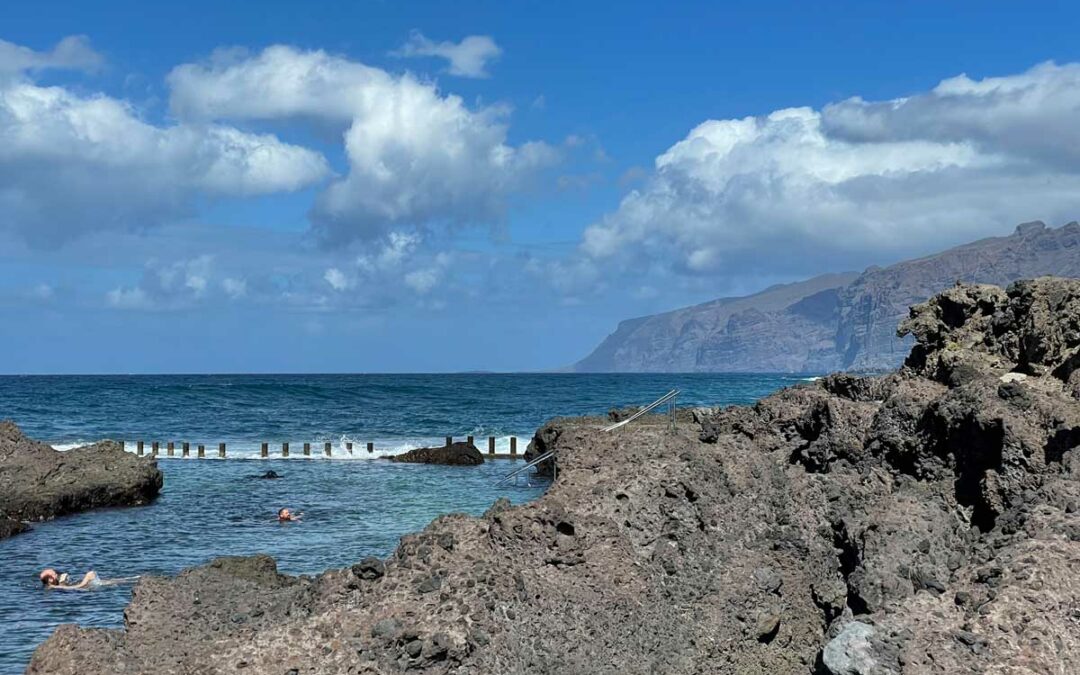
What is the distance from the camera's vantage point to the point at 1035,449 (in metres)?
Answer: 7.72

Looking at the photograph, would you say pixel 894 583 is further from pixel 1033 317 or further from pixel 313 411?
pixel 313 411

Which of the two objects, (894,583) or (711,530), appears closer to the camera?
(894,583)

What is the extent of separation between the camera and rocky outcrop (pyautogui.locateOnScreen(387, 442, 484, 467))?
141 feet

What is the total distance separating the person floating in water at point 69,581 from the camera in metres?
17.9

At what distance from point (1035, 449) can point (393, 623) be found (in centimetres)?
466

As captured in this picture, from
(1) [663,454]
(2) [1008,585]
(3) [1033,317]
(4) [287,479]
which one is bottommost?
(4) [287,479]

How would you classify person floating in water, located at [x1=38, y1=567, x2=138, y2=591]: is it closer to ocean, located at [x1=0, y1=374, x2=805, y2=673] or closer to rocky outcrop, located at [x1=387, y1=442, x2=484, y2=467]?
ocean, located at [x1=0, y1=374, x2=805, y2=673]

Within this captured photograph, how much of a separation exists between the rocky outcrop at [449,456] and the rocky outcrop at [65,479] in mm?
13247

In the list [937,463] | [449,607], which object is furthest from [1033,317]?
[449,607]

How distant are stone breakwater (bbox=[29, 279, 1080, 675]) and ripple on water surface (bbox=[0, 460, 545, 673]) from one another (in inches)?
279

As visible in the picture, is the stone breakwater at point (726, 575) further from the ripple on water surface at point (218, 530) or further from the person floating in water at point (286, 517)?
the person floating in water at point (286, 517)

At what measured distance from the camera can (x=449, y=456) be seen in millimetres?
43281

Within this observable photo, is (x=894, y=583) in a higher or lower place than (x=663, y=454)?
lower

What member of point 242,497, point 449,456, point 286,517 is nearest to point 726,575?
point 286,517
